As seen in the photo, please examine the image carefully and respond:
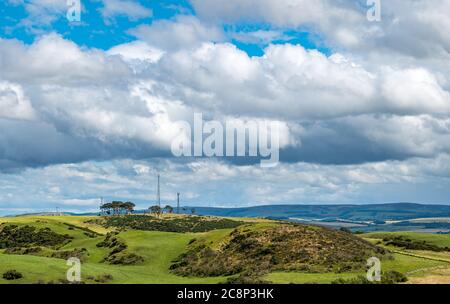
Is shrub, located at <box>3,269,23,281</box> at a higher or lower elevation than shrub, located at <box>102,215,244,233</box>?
higher

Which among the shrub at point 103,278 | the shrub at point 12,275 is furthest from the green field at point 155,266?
the shrub at point 12,275

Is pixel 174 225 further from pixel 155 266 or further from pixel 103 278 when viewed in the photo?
pixel 103 278

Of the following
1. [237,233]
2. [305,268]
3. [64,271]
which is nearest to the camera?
[64,271]

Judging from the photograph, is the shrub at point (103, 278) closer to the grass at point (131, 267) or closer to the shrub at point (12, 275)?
the grass at point (131, 267)

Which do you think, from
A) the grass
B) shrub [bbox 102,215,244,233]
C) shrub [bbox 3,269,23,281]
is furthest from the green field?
shrub [bbox 102,215,244,233]

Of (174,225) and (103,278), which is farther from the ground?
(103,278)

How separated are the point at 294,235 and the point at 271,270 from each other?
13406mm

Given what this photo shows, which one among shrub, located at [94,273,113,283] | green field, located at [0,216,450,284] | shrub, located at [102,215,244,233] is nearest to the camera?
green field, located at [0,216,450,284]

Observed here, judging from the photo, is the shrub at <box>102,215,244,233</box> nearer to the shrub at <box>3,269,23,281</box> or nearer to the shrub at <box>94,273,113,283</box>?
the shrub at <box>94,273,113,283</box>

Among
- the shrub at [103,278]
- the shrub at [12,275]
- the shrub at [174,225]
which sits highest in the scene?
→ the shrub at [12,275]

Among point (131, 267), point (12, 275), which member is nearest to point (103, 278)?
point (12, 275)

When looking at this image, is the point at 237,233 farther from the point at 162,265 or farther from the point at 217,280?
the point at 217,280
